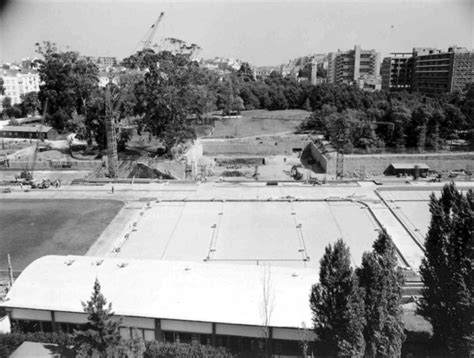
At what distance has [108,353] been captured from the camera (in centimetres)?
577

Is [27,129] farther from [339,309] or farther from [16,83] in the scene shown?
[339,309]

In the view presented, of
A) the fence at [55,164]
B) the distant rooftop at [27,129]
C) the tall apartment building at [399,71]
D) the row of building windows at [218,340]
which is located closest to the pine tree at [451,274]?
the row of building windows at [218,340]

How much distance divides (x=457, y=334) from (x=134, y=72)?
26425 mm

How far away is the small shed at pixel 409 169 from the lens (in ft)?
73.9

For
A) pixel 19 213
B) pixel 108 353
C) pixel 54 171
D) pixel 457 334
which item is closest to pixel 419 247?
pixel 457 334

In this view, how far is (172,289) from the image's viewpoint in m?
8.01

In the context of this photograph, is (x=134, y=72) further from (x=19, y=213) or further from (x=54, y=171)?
(x=19, y=213)

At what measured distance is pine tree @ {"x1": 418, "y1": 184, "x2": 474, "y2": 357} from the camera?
20.1ft

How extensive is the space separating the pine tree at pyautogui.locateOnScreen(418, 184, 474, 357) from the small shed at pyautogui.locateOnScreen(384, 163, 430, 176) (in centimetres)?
1669

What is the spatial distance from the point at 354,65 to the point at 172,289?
56801mm

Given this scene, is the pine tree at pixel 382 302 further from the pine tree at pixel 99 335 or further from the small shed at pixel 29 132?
the small shed at pixel 29 132

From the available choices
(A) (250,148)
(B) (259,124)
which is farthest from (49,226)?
(B) (259,124)

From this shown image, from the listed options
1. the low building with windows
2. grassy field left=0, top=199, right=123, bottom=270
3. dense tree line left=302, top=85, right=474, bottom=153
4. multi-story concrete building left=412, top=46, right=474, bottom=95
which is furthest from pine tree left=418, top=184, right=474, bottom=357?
multi-story concrete building left=412, top=46, right=474, bottom=95

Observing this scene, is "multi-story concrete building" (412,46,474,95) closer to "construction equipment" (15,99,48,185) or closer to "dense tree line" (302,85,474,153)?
"dense tree line" (302,85,474,153)
